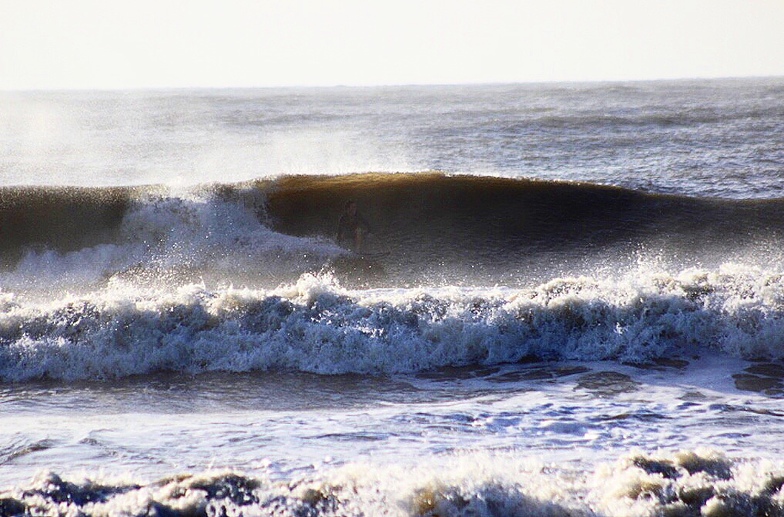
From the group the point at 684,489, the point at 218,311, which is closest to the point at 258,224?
the point at 218,311

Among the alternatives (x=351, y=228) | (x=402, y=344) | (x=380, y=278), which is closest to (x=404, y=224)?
(x=351, y=228)

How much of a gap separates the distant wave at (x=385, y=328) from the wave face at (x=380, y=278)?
23 mm

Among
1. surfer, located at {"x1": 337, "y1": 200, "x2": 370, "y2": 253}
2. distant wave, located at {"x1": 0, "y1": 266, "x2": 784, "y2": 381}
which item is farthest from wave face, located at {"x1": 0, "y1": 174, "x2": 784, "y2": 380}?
surfer, located at {"x1": 337, "y1": 200, "x2": 370, "y2": 253}

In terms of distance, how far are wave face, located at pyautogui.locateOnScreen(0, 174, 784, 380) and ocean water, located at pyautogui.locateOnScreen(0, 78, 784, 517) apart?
4 cm

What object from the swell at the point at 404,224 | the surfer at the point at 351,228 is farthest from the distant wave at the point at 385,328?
the surfer at the point at 351,228

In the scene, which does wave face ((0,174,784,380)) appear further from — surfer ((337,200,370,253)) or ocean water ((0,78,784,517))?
surfer ((337,200,370,253))

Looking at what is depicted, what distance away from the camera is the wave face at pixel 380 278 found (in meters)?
8.48

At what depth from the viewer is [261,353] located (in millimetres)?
8422

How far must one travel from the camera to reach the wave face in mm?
8484

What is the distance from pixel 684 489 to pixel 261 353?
197 inches

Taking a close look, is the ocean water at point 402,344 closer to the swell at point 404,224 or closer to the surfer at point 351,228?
the swell at point 404,224

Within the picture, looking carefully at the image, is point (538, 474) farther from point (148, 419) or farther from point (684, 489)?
point (148, 419)

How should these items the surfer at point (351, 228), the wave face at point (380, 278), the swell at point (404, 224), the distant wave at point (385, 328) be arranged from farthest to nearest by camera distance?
the surfer at point (351, 228)
the swell at point (404, 224)
the wave face at point (380, 278)
the distant wave at point (385, 328)

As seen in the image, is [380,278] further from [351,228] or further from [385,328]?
[385,328]
